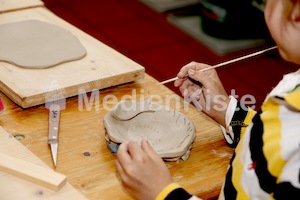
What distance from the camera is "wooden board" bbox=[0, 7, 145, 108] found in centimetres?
135

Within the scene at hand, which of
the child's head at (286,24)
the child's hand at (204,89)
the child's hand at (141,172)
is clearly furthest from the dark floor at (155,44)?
the child's head at (286,24)

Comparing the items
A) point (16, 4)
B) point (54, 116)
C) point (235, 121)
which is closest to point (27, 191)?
point (54, 116)

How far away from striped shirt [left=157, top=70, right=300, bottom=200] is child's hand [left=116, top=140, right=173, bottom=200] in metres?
0.04

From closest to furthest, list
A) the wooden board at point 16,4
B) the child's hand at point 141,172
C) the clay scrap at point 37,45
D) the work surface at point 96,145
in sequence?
the child's hand at point 141,172, the work surface at point 96,145, the clay scrap at point 37,45, the wooden board at point 16,4

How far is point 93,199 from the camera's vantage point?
41.9 inches

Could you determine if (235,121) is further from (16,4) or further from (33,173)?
(16,4)

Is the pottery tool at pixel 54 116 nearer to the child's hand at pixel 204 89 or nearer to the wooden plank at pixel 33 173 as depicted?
the wooden plank at pixel 33 173

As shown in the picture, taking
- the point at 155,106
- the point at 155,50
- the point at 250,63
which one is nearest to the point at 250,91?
the point at 250,63

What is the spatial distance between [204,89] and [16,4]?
826 millimetres

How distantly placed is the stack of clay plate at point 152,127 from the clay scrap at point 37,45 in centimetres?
32

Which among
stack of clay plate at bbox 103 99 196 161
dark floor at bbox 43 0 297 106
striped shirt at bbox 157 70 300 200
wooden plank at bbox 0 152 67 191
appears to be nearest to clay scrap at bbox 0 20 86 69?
stack of clay plate at bbox 103 99 196 161

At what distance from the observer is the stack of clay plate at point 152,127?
1.19m

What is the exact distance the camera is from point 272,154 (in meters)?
0.94

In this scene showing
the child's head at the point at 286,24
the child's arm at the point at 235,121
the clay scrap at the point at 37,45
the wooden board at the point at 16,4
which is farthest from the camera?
the wooden board at the point at 16,4
